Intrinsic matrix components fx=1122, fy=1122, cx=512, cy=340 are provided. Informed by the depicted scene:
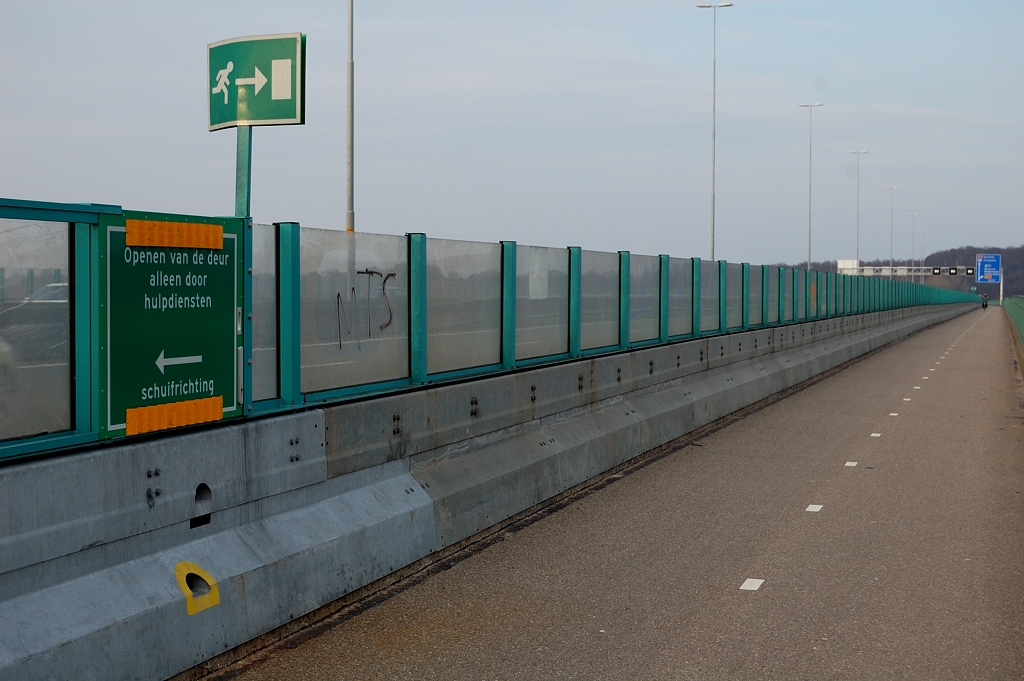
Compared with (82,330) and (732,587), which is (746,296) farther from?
(82,330)

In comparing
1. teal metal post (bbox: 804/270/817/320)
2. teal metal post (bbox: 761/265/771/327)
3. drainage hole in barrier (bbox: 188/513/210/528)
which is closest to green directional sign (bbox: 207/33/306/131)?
drainage hole in barrier (bbox: 188/513/210/528)

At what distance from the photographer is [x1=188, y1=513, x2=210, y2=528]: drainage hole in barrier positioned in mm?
5783

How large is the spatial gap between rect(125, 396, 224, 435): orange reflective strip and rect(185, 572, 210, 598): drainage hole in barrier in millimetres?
759

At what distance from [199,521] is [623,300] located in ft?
28.4

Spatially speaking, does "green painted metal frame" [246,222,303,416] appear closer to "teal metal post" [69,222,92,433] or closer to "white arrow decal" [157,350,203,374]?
"white arrow decal" [157,350,203,374]

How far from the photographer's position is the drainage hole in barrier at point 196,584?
217 inches

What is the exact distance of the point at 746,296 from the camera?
21062 mm

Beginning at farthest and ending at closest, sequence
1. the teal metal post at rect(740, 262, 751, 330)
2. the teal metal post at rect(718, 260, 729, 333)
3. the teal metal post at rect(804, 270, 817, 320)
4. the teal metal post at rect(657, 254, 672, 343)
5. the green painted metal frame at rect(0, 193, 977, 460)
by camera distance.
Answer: the teal metal post at rect(804, 270, 817, 320), the teal metal post at rect(740, 262, 751, 330), the teal metal post at rect(718, 260, 729, 333), the teal metal post at rect(657, 254, 672, 343), the green painted metal frame at rect(0, 193, 977, 460)

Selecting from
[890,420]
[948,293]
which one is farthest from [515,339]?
[948,293]

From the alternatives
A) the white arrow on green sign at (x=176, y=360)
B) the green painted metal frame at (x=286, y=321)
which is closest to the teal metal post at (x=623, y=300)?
the green painted metal frame at (x=286, y=321)

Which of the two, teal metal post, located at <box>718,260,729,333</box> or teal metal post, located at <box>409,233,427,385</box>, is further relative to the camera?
teal metal post, located at <box>718,260,729,333</box>

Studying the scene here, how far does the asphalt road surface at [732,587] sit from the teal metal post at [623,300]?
6.31 ft

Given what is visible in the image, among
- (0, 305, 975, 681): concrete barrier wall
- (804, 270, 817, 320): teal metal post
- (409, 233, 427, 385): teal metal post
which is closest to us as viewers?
(0, 305, 975, 681): concrete barrier wall

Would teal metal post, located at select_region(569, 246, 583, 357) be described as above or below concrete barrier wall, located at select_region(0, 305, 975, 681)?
above
